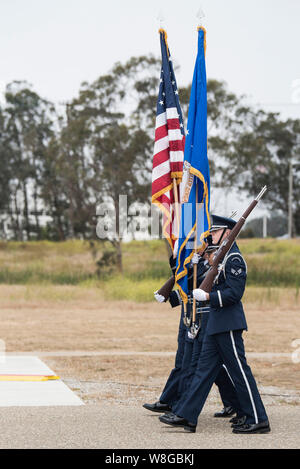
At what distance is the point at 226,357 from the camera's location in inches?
270

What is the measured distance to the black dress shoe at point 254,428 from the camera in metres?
6.69

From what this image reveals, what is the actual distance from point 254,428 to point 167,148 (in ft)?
10.2

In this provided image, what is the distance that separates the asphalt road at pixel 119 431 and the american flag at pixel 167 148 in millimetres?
1834

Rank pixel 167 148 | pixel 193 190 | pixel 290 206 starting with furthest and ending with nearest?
pixel 290 206 → pixel 167 148 → pixel 193 190

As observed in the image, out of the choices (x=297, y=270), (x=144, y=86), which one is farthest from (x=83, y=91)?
(x=297, y=270)

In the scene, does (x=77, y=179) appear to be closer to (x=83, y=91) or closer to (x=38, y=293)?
(x=83, y=91)

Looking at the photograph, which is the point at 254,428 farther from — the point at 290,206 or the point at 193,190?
the point at 290,206

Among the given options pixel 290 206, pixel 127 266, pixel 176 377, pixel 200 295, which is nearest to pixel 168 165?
pixel 200 295

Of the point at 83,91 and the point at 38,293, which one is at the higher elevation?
the point at 83,91

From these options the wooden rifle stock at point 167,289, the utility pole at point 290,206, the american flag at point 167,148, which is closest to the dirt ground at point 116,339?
the wooden rifle stock at point 167,289

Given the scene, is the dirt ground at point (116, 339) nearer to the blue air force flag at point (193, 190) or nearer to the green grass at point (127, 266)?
the blue air force flag at point (193, 190)

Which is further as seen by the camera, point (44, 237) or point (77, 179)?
point (44, 237)

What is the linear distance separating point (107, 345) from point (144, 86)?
1009 inches
